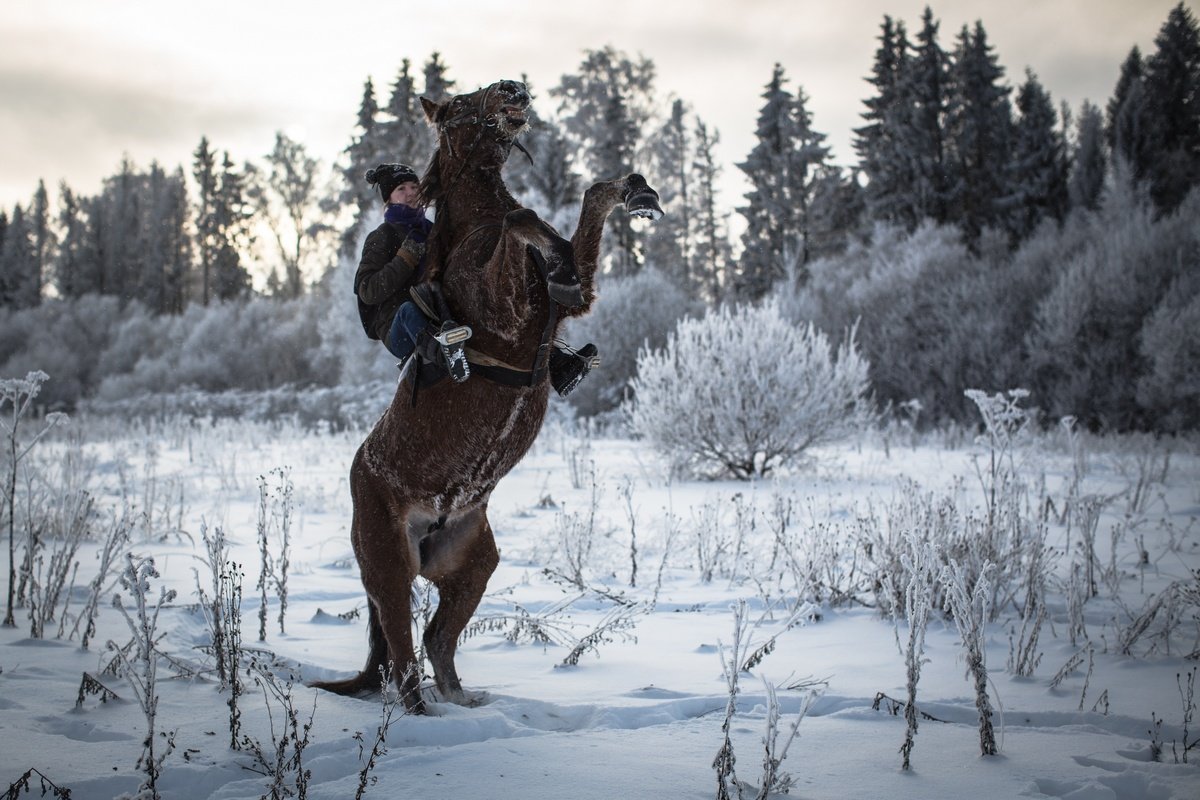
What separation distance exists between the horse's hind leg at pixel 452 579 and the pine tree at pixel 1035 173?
3217cm

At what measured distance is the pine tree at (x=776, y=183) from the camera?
32875 millimetres

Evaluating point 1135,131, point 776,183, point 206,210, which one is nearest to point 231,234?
point 206,210

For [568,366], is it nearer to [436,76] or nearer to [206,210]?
[436,76]

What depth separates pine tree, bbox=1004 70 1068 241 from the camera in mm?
30594

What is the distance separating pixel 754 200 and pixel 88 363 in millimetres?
30520

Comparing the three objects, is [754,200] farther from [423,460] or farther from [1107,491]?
[423,460]

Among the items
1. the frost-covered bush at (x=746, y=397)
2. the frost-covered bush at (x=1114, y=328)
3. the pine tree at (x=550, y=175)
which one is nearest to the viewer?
the frost-covered bush at (x=746, y=397)

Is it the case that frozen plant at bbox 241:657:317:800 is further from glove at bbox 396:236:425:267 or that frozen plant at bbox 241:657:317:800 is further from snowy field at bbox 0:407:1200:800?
glove at bbox 396:236:425:267

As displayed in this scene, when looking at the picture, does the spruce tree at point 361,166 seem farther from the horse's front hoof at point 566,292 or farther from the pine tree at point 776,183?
the horse's front hoof at point 566,292

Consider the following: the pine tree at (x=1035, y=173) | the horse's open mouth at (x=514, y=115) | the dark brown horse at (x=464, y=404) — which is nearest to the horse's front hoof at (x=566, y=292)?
the dark brown horse at (x=464, y=404)

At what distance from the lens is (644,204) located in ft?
6.81

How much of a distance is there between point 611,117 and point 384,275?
28889 mm

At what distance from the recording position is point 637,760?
2174 millimetres

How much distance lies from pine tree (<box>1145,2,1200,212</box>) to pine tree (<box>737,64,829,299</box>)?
11.5 m
